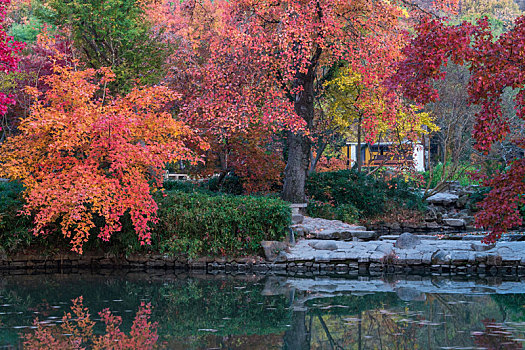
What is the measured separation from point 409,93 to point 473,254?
16.8ft

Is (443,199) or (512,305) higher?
(443,199)

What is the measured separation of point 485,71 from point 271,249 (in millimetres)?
6383

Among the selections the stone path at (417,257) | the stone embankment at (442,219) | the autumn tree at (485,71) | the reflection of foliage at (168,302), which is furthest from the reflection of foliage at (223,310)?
the stone embankment at (442,219)

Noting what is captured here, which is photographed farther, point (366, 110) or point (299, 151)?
point (366, 110)

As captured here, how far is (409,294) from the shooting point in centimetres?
988

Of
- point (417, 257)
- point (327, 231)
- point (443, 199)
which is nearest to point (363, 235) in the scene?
point (327, 231)

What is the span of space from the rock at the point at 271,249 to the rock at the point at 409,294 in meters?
3.58

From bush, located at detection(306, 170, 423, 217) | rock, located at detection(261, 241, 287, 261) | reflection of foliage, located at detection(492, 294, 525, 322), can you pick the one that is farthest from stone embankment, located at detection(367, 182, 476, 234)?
reflection of foliage, located at detection(492, 294, 525, 322)

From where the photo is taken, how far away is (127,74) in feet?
60.5

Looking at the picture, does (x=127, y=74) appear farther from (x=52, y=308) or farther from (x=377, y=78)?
(x=52, y=308)

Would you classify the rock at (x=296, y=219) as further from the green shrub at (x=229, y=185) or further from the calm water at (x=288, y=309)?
the calm water at (x=288, y=309)

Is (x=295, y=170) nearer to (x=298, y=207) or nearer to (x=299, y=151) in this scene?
(x=299, y=151)

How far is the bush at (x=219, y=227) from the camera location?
13.5 meters

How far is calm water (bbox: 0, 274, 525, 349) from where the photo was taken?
6.92 m
